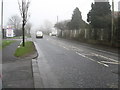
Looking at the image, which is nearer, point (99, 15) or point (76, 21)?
point (99, 15)

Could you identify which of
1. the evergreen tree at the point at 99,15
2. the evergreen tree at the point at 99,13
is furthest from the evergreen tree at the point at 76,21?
the evergreen tree at the point at 99,13

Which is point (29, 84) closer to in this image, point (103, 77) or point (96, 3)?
point (103, 77)

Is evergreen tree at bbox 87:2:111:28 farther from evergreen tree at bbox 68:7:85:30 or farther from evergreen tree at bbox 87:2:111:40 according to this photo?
evergreen tree at bbox 68:7:85:30

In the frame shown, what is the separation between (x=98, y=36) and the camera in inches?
1199

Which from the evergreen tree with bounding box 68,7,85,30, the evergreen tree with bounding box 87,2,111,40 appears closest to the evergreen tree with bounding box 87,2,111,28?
the evergreen tree with bounding box 87,2,111,40

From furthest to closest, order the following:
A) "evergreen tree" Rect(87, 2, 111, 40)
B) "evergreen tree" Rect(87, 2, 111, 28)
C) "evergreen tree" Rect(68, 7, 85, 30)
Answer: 1. "evergreen tree" Rect(68, 7, 85, 30)
2. "evergreen tree" Rect(87, 2, 111, 28)
3. "evergreen tree" Rect(87, 2, 111, 40)

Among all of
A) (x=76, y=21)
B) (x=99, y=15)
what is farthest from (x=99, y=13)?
(x=76, y=21)

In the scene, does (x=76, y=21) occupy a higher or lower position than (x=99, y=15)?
higher

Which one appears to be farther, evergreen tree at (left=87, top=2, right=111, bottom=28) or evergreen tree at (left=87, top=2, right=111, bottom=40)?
evergreen tree at (left=87, top=2, right=111, bottom=28)

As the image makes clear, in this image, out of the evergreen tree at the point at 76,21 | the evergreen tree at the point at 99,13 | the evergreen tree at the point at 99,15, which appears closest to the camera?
the evergreen tree at the point at 99,15

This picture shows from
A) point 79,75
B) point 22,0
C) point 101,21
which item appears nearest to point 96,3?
point 101,21

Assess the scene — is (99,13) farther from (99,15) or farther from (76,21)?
(76,21)

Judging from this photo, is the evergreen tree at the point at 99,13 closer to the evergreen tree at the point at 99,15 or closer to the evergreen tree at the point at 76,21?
the evergreen tree at the point at 99,15

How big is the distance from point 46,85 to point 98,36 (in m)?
24.4
